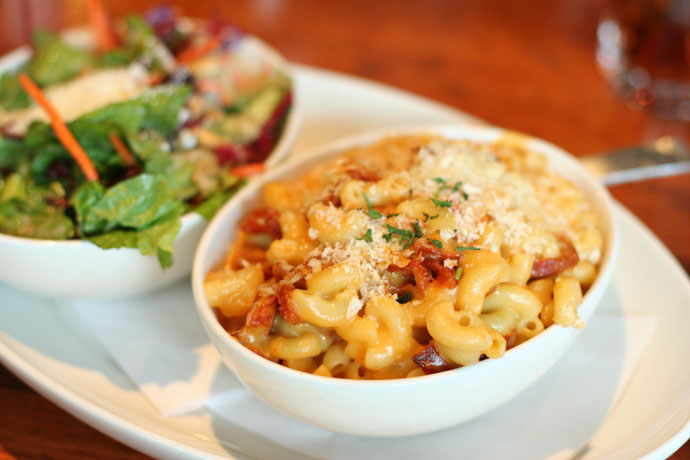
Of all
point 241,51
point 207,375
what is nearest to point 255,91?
point 241,51

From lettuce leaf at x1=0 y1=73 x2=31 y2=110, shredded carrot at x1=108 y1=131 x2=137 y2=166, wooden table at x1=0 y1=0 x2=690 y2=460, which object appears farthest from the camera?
wooden table at x1=0 y1=0 x2=690 y2=460

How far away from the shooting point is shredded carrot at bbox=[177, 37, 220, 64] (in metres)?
2.11

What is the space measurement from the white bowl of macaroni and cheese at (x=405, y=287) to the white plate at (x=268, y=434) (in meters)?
0.14

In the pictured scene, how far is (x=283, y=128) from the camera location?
195 cm

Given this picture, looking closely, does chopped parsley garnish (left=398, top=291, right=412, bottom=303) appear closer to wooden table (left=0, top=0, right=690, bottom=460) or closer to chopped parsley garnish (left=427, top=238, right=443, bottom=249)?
chopped parsley garnish (left=427, top=238, right=443, bottom=249)

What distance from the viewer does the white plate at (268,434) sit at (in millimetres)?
1209

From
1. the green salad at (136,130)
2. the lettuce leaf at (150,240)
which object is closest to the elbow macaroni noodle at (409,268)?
the lettuce leaf at (150,240)

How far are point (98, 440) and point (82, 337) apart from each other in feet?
0.96

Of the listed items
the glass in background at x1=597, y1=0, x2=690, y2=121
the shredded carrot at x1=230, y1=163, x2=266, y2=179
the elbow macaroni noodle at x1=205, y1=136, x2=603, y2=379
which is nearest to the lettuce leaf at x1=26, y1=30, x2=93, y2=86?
the shredded carrot at x1=230, y1=163, x2=266, y2=179

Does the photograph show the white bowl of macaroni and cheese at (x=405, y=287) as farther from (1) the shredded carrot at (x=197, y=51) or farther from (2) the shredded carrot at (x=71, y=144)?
(1) the shredded carrot at (x=197, y=51)

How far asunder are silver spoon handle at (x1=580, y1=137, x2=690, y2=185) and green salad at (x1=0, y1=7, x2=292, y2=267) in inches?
33.9

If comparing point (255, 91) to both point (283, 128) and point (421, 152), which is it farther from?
point (421, 152)

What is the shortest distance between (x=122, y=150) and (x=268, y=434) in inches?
30.9

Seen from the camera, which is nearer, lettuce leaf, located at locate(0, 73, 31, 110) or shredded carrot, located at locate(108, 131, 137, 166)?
shredded carrot, located at locate(108, 131, 137, 166)
